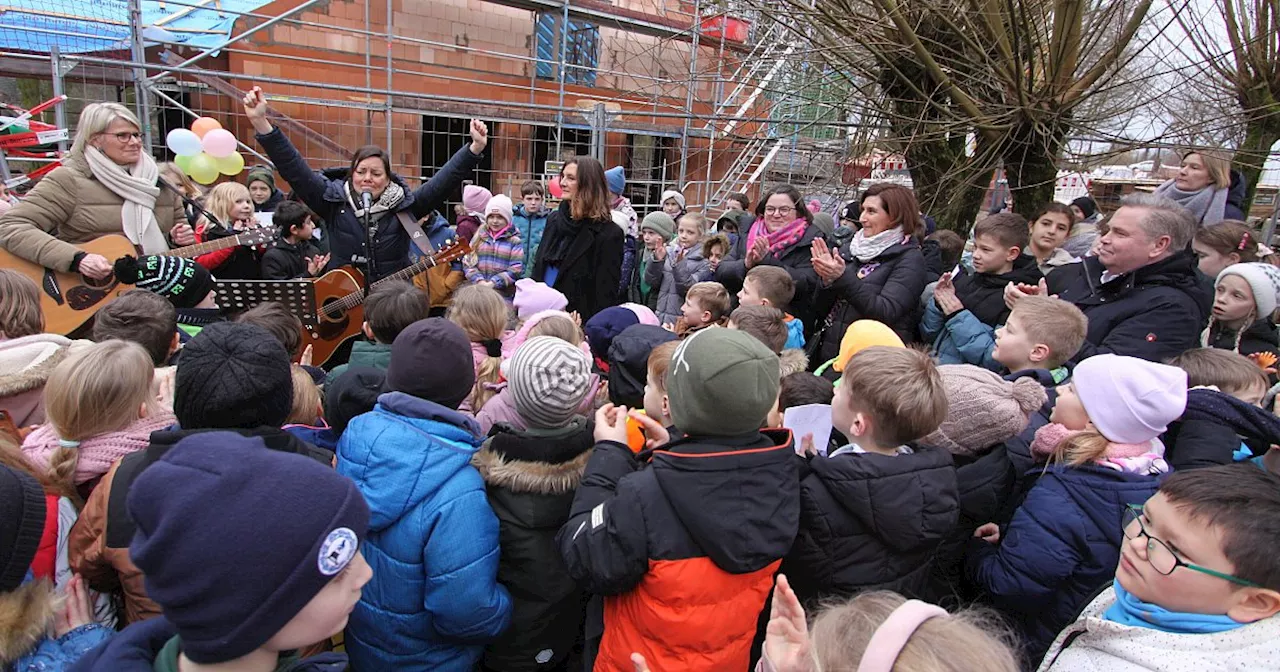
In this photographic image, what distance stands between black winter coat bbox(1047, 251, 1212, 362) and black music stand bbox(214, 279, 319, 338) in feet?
12.5

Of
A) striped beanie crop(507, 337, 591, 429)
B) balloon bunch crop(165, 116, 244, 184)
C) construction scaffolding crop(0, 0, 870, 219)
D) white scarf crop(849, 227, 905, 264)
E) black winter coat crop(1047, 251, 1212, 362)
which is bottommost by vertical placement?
striped beanie crop(507, 337, 591, 429)

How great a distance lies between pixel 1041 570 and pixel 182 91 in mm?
9944

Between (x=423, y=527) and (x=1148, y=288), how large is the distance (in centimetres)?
295

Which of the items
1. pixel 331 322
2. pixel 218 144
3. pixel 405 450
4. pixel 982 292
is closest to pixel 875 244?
pixel 982 292

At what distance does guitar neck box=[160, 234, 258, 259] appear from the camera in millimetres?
3788

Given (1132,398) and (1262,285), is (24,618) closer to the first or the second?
(1132,398)

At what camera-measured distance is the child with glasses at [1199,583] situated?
3.72 ft

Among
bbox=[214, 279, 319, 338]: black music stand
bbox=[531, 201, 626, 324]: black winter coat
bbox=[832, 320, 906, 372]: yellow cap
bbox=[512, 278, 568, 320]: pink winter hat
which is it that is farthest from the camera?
bbox=[531, 201, 626, 324]: black winter coat

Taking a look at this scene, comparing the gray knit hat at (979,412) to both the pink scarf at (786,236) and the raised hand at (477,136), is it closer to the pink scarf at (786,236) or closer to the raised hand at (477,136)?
the pink scarf at (786,236)

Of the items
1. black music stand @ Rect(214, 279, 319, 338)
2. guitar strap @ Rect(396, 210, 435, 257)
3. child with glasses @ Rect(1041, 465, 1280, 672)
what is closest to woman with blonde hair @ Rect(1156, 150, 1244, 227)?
child with glasses @ Rect(1041, 465, 1280, 672)

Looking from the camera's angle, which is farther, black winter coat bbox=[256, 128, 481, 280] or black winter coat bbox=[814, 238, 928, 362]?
black winter coat bbox=[256, 128, 481, 280]

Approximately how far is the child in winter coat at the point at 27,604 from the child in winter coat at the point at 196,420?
13 cm

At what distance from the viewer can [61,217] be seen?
3.32 m

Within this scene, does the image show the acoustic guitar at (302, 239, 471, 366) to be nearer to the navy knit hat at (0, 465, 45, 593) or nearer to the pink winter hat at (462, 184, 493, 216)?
the pink winter hat at (462, 184, 493, 216)
